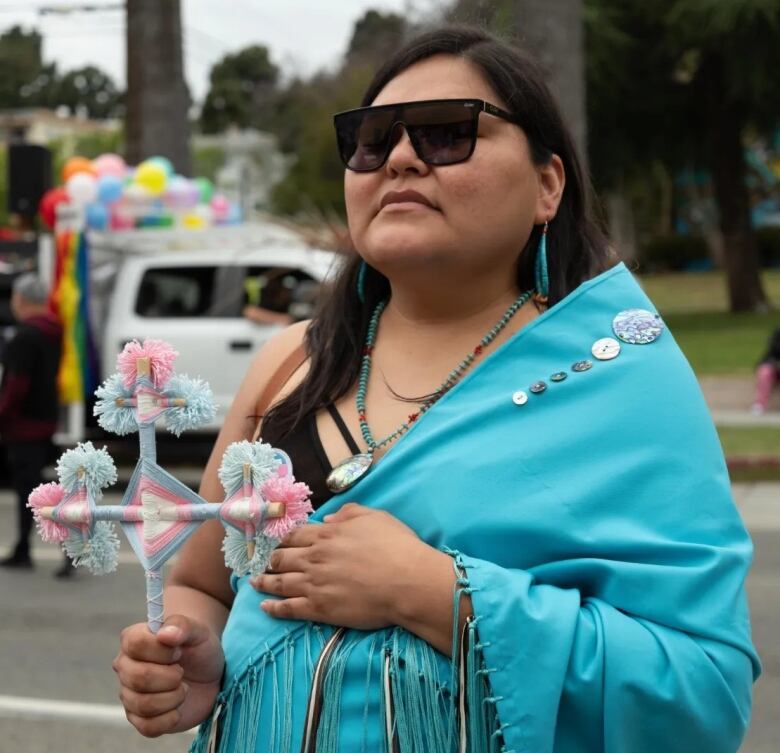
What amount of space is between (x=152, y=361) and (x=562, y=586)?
1.95 ft

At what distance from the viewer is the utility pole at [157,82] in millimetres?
15453

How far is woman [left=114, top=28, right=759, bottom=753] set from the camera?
1619 millimetres

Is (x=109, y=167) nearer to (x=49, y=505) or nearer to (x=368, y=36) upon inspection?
(x=49, y=505)

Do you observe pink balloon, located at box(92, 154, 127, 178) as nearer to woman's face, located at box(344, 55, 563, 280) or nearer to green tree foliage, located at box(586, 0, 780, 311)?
woman's face, located at box(344, 55, 563, 280)

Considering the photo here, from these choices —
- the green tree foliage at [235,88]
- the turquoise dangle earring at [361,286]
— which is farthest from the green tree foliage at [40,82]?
the turquoise dangle earring at [361,286]

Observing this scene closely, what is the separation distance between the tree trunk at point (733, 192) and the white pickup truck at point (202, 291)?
16009 mm

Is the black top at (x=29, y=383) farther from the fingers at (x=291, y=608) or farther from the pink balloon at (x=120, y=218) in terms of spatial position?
the fingers at (x=291, y=608)

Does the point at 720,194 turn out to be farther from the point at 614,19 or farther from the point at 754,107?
the point at 614,19

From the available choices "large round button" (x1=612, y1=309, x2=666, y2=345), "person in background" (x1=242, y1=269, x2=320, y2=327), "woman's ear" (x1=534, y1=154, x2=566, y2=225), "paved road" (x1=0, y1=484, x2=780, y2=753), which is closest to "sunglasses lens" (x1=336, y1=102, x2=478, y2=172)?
"woman's ear" (x1=534, y1=154, x2=566, y2=225)

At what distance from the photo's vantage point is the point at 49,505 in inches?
63.2

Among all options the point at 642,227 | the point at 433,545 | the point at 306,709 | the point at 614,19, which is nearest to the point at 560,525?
the point at 433,545

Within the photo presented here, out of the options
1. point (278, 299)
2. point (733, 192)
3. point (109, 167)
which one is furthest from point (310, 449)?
point (733, 192)

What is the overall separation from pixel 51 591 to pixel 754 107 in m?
21.5

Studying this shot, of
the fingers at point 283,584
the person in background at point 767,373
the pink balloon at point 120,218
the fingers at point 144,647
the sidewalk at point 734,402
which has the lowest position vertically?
the sidewalk at point 734,402
